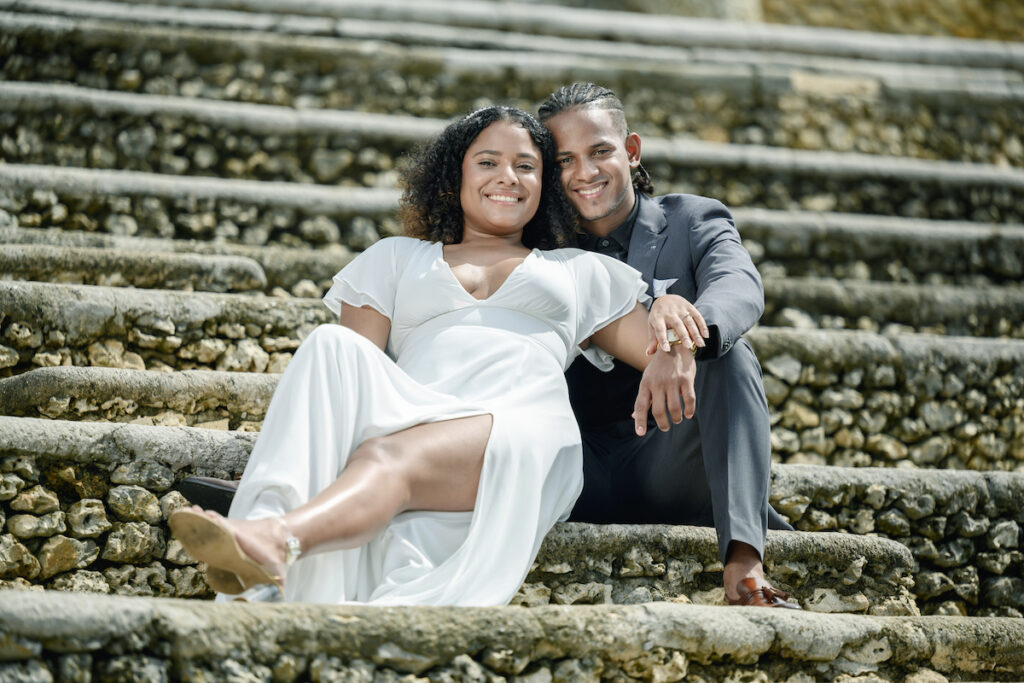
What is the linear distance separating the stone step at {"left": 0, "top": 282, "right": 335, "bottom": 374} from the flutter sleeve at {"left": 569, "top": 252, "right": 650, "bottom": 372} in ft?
3.10

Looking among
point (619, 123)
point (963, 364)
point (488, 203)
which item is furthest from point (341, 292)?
point (963, 364)

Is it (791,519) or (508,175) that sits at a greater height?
(508,175)

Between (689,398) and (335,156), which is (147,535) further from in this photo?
(335,156)

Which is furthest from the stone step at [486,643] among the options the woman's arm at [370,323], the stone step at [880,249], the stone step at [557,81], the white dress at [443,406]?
the stone step at [557,81]

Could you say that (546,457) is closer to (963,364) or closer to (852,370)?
(852,370)

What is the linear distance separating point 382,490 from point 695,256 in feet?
3.88

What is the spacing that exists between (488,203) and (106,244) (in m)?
1.53

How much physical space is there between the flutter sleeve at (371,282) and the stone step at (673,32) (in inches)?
133

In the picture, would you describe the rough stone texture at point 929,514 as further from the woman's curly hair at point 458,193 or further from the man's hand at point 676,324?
the woman's curly hair at point 458,193

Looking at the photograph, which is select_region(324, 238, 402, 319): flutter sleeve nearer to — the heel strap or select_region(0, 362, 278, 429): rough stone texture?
select_region(0, 362, 278, 429): rough stone texture

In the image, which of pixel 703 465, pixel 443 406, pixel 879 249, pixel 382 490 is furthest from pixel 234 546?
pixel 879 249

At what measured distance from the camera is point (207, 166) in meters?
4.55

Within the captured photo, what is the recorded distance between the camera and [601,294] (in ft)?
9.30

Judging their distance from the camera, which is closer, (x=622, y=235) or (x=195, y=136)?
(x=622, y=235)
